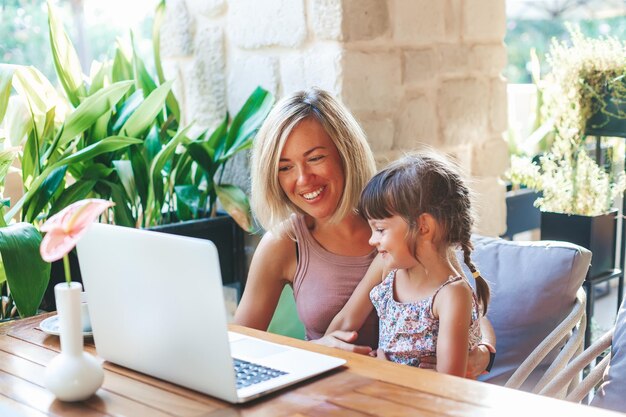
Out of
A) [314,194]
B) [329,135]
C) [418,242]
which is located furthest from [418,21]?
[418,242]

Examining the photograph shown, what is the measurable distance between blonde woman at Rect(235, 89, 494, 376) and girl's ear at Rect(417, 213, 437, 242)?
24 centimetres

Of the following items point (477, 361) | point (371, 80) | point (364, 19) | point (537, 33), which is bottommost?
point (477, 361)

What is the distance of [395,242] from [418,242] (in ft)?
0.17

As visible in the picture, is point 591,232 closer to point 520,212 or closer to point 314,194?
point 520,212

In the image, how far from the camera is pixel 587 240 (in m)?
2.98

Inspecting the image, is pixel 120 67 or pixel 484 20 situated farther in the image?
pixel 484 20

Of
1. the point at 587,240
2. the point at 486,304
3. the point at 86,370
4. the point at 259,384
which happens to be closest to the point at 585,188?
the point at 587,240

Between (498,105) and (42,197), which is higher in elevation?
(498,105)

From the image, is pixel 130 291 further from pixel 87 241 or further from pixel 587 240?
pixel 587 240

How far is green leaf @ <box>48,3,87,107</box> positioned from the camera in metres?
2.75

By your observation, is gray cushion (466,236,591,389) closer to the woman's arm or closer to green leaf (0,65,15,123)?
the woman's arm

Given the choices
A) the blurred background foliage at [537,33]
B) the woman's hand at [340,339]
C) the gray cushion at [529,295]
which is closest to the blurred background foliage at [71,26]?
the woman's hand at [340,339]

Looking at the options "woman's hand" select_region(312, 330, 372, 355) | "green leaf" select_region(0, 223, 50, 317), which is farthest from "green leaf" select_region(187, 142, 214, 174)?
"woman's hand" select_region(312, 330, 372, 355)

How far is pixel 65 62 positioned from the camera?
279cm
